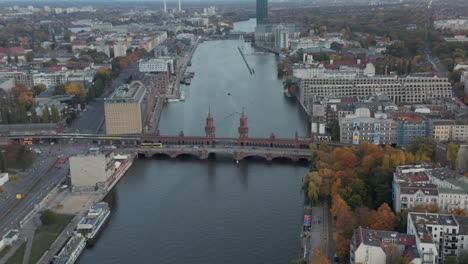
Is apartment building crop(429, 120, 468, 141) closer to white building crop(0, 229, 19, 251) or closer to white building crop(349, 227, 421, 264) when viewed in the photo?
white building crop(349, 227, 421, 264)

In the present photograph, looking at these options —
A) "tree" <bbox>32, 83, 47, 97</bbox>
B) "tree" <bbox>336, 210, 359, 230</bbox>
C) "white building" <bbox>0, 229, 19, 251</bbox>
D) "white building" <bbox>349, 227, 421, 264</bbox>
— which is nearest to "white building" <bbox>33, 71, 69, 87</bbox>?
"tree" <bbox>32, 83, 47, 97</bbox>

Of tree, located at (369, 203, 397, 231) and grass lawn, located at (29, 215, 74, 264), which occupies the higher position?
tree, located at (369, 203, 397, 231)

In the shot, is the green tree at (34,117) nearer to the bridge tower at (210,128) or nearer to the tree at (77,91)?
the tree at (77,91)

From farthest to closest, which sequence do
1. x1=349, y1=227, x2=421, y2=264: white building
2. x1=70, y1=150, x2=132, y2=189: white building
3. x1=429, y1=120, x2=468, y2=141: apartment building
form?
x1=429, y1=120, x2=468, y2=141: apartment building
x1=70, y1=150, x2=132, y2=189: white building
x1=349, y1=227, x2=421, y2=264: white building

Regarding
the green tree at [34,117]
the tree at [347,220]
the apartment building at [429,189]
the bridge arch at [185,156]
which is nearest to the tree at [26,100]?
the green tree at [34,117]

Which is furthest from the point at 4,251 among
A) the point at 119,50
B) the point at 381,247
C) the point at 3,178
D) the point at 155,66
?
the point at 119,50

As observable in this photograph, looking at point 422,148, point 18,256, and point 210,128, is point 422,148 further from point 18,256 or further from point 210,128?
point 18,256
